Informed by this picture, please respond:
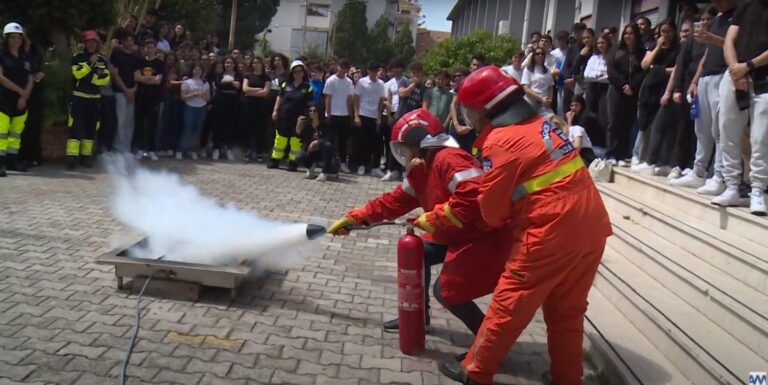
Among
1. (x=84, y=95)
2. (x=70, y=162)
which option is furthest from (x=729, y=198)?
(x=70, y=162)

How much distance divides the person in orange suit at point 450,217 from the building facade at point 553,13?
9388mm

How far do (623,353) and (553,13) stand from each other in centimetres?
2458

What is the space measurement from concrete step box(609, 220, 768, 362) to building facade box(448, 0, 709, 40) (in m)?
7.54

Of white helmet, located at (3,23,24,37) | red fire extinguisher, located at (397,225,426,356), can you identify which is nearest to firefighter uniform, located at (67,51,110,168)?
white helmet, located at (3,23,24,37)

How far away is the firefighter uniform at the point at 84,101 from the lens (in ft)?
33.0

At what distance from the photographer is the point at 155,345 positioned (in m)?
4.24

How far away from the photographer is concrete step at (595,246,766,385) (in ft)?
11.8

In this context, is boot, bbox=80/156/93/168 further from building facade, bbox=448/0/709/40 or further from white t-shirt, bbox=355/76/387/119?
building facade, bbox=448/0/709/40

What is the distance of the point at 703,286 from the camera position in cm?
450

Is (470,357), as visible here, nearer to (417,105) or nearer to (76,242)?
(76,242)

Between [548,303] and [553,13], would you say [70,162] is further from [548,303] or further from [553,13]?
[553,13]

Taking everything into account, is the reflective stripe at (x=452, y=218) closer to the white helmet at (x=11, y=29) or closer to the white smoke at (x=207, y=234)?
the white smoke at (x=207, y=234)

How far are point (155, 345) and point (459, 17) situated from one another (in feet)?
192

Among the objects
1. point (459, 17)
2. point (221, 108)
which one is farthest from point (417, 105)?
point (459, 17)
